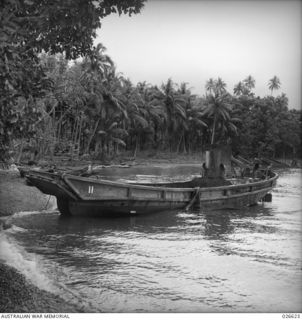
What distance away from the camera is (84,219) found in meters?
13.2

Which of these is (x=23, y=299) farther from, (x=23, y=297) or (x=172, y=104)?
(x=172, y=104)

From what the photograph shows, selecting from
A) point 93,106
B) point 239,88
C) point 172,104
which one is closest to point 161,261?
point 93,106

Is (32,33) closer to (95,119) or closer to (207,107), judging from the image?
(95,119)

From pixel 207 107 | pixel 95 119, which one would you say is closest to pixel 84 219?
pixel 95 119

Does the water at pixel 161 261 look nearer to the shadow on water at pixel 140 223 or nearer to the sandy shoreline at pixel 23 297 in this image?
the shadow on water at pixel 140 223

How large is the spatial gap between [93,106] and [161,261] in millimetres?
32389

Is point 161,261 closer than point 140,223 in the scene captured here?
Yes

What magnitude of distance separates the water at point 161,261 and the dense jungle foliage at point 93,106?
2.43 metres

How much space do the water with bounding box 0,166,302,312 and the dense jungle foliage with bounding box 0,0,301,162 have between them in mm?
2434

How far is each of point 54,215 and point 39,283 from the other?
23.0ft

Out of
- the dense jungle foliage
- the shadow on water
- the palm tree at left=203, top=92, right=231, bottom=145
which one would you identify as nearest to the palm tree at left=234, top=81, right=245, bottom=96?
the dense jungle foliage

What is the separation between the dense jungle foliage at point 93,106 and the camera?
4027mm

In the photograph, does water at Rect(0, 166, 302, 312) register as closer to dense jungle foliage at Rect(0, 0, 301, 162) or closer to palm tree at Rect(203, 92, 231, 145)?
dense jungle foliage at Rect(0, 0, 301, 162)

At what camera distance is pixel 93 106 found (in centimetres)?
3984
